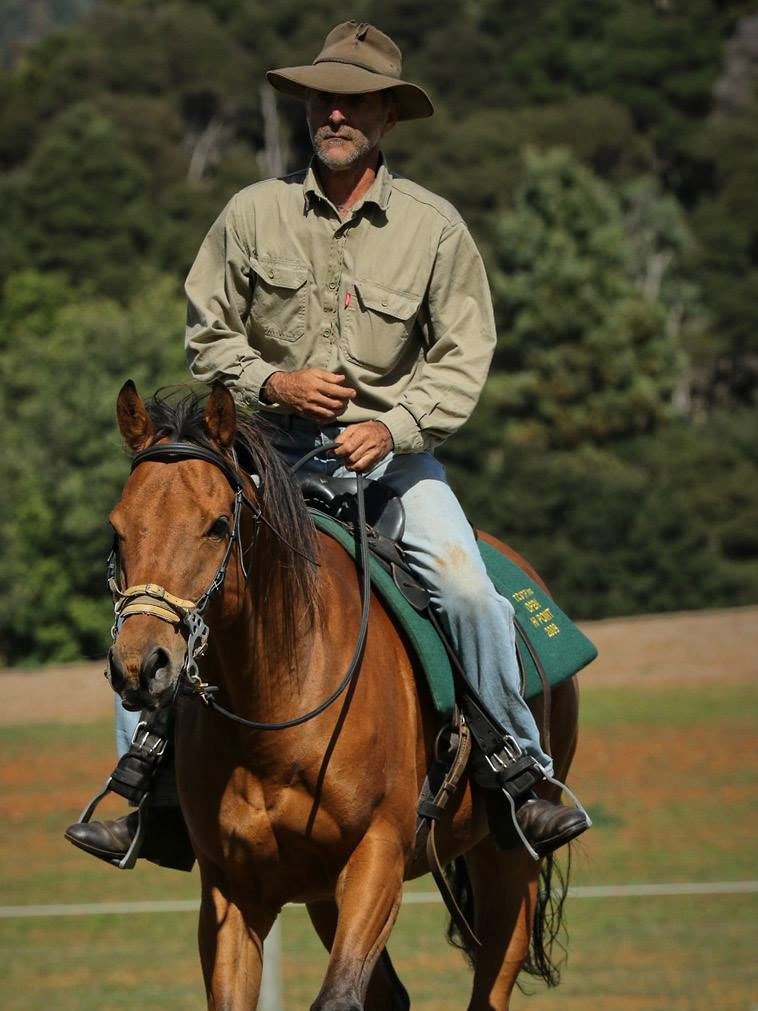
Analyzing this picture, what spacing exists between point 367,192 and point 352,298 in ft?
1.34

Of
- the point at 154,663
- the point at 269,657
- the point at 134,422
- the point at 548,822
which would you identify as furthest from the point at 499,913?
the point at 154,663

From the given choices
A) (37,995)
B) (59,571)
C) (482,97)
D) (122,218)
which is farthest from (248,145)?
(37,995)

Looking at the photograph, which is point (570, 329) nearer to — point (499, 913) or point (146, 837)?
point (499, 913)

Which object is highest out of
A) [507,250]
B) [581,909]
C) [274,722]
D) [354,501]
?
[354,501]

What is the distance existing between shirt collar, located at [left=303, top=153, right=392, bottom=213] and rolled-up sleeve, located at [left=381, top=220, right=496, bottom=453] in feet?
0.88

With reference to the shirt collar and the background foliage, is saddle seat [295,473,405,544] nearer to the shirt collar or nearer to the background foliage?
the shirt collar

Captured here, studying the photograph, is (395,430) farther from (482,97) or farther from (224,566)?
(482,97)

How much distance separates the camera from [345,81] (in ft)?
21.9

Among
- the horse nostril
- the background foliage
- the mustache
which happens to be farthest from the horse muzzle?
the background foliage

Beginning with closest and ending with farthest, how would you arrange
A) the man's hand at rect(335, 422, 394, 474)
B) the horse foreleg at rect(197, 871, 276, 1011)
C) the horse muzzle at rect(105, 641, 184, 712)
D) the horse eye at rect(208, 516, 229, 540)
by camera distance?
the horse muzzle at rect(105, 641, 184, 712)
the horse eye at rect(208, 516, 229, 540)
the horse foreleg at rect(197, 871, 276, 1011)
the man's hand at rect(335, 422, 394, 474)

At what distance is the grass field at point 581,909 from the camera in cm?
1115

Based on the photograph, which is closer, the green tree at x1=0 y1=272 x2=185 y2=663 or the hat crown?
the hat crown

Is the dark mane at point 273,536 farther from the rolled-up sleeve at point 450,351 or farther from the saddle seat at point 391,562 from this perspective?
the rolled-up sleeve at point 450,351

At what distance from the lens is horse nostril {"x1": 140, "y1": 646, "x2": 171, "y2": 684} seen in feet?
16.5
